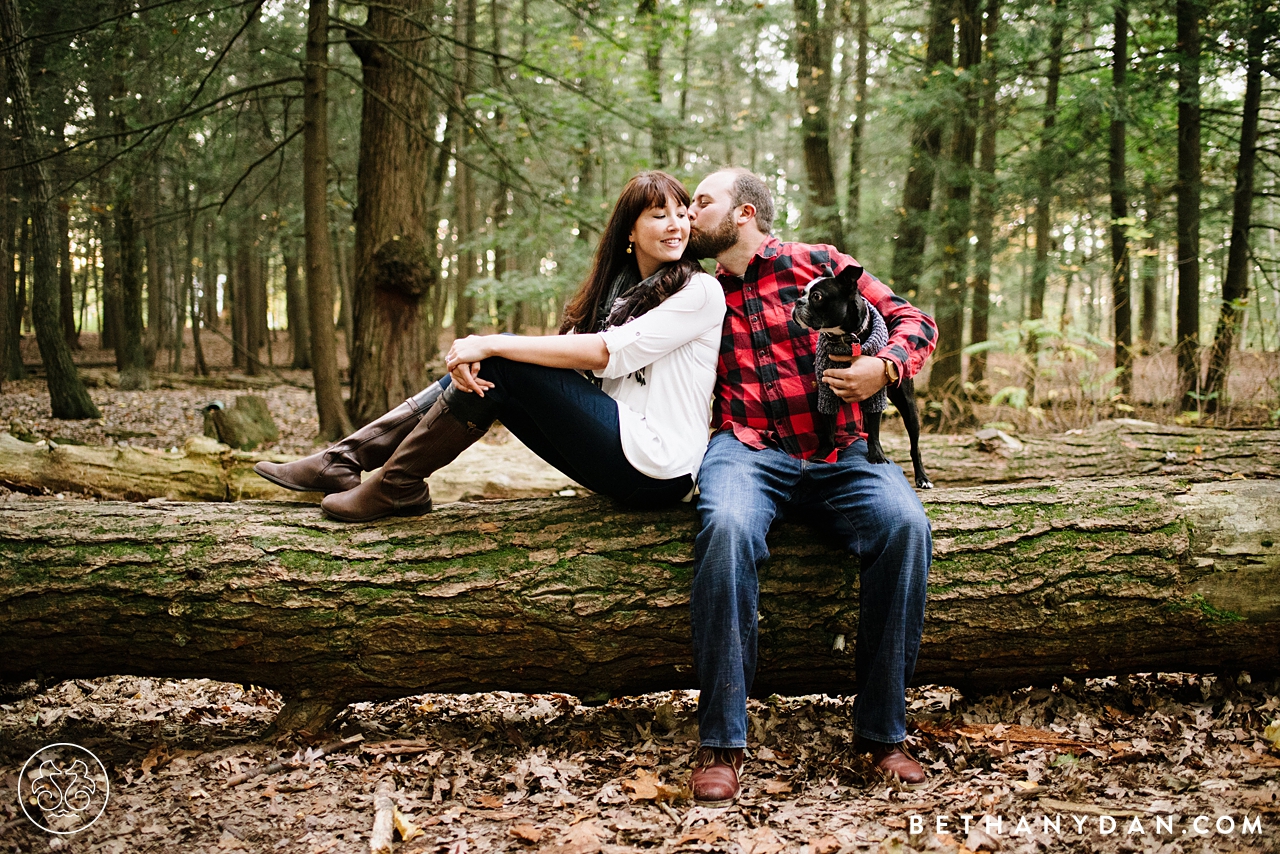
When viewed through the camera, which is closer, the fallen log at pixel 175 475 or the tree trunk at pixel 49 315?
the fallen log at pixel 175 475

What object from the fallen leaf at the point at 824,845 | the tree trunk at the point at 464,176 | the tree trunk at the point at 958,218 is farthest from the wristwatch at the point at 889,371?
the tree trunk at the point at 958,218

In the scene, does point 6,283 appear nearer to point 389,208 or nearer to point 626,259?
point 389,208

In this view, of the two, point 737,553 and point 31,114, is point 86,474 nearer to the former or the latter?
point 737,553

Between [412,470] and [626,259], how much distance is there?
4.36 feet

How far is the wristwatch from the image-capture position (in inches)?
121

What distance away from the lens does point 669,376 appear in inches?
126

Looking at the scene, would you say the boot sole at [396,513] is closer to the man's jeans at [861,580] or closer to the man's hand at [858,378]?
the man's jeans at [861,580]

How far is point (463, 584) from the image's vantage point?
308cm

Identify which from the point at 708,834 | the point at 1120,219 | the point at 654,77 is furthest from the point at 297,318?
the point at 708,834

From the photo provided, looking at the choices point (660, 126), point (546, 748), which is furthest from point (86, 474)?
point (660, 126)

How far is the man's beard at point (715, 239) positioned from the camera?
3.36 m

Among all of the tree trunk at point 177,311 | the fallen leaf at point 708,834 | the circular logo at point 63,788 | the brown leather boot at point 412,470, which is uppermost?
the tree trunk at point 177,311

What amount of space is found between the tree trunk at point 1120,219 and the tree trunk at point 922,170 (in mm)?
1929

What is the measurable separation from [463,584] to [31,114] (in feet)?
31.3
